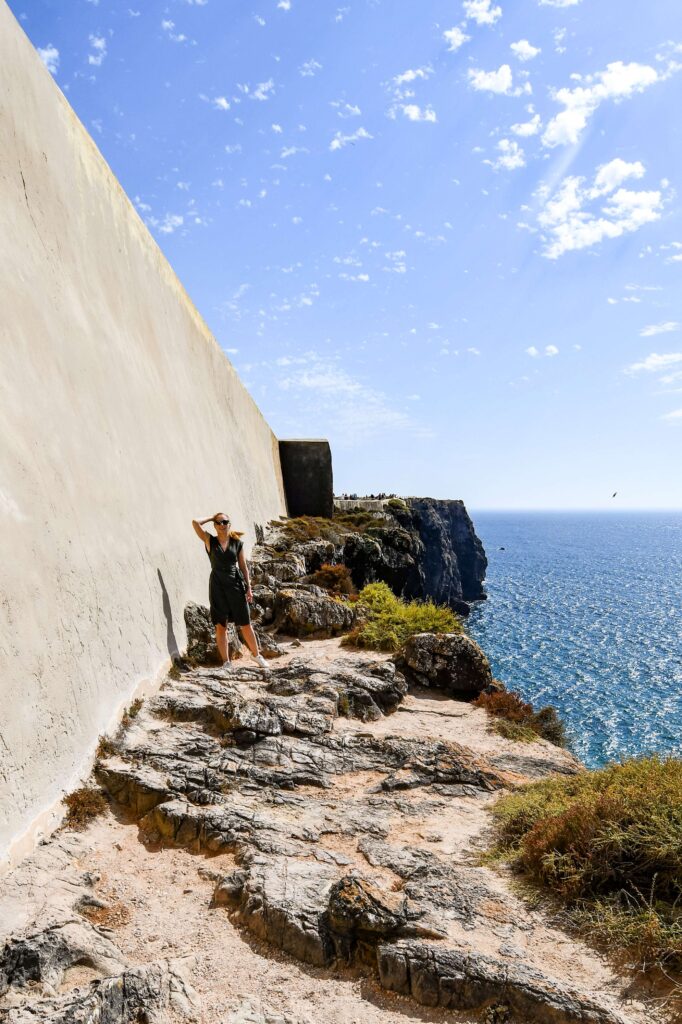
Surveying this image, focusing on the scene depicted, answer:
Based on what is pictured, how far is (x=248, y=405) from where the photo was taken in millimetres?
17438

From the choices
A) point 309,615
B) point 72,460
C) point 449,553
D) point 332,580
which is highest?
point 72,460

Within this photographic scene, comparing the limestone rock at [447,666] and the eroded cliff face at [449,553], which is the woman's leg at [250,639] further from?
the eroded cliff face at [449,553]

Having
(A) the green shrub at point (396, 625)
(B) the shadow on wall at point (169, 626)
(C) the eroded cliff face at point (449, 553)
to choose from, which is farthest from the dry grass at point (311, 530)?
(C) the eroded cliff face at point (449, 553)

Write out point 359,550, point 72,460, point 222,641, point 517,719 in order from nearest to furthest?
point 72,460 → point 517,719 → point 222,641 → point 359,550

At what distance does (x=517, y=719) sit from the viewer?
7797mm

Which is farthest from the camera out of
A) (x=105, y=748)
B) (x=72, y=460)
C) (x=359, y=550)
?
(x=359, y=550)

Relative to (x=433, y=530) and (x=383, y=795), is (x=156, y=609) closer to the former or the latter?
(x=383, y=795)

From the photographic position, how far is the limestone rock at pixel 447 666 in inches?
345

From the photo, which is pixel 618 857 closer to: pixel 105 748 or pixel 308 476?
pixel 105 748

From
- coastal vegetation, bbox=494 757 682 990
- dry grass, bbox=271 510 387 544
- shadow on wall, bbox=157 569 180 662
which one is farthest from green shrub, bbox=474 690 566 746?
dry grass, bbox=271 510 387 544

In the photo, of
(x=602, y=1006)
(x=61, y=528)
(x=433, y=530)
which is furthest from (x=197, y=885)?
(x=433, y=530)

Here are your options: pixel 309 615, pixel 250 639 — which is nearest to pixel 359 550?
pixel 309 615

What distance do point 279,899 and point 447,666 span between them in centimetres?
559

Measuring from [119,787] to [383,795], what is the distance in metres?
2.46
